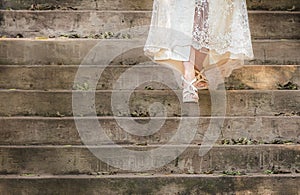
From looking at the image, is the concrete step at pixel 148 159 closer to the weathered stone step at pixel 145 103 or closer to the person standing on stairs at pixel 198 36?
the weathered stone step at pixel 145 103

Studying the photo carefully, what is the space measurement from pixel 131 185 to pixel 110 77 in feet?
4.16

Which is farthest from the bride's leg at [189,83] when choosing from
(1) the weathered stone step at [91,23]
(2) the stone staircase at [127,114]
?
(1) the weathered stone step at [91,23]

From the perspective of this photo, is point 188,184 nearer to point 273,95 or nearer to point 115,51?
point 273,95

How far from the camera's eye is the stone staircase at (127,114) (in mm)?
5348

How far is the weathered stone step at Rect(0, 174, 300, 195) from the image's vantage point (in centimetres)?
530

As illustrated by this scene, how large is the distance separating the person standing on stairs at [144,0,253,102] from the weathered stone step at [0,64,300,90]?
147 mm

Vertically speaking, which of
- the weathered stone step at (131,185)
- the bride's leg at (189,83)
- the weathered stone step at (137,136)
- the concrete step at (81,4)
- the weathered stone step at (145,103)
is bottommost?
the weathered stone step at (131,185)

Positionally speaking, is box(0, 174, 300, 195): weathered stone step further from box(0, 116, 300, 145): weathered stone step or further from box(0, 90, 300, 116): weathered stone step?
box(0, 90, 300, 116): weathered stone step

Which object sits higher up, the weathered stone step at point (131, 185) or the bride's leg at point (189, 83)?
the bride's leg at point (189, 83)

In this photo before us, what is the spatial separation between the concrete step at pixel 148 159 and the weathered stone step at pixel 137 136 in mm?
184

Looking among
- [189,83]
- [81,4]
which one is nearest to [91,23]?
[81,4]

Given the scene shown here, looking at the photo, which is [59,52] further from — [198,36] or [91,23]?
[198,36]

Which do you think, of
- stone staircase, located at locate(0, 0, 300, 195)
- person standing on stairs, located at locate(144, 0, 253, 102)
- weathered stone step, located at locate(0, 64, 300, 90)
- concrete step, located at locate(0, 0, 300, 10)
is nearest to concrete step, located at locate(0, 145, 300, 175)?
stone staircase, located at locate(0, 0, 300, 195)

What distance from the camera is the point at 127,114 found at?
5.97 metres
